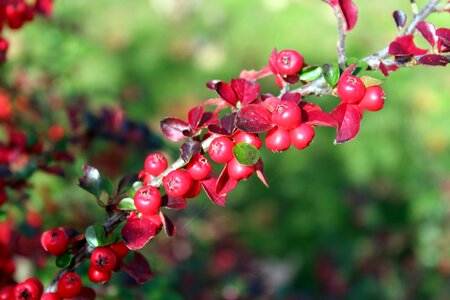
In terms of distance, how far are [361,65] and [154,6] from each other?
5.28 metres

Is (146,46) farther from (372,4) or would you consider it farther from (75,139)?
(75,139)

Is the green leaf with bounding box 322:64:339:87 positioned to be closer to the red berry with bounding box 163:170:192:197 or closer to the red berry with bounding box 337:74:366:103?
the red berry with bounding box 337:74:366:103

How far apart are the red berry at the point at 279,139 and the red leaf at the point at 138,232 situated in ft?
0.87

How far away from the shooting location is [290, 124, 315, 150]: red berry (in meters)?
1.00

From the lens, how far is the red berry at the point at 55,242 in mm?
1052

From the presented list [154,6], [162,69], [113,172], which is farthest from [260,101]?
[154,6]

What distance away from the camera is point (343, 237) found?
11.4ft

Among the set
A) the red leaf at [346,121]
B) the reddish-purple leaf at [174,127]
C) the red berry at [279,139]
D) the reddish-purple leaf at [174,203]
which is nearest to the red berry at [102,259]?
the reddish-purple leaf at [174,203]

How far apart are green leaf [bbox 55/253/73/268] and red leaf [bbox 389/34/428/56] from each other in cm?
73

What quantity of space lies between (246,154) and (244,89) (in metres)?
0.17

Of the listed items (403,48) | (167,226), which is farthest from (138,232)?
(403,48)

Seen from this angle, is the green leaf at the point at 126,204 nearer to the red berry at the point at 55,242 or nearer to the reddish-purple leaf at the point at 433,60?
the red berry at the point at 55,242

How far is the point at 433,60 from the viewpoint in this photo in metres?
1.03

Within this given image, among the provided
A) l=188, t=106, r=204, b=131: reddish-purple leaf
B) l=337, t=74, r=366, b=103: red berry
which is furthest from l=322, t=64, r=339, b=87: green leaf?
l=188, t=106, r=204, b=131: reddish-purple leaf
